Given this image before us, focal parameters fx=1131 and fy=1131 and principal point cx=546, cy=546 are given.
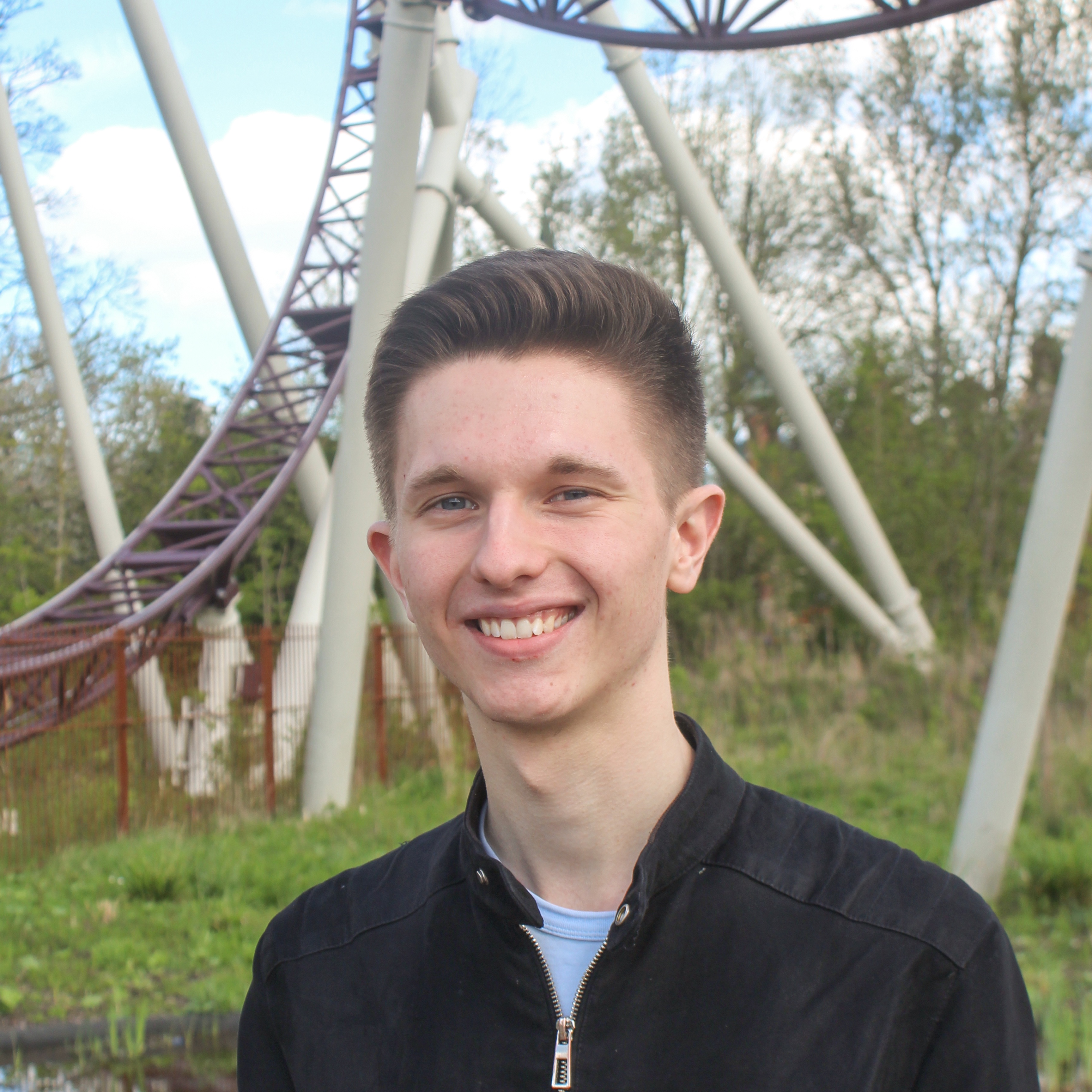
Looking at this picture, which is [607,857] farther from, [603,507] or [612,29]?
[612,29]

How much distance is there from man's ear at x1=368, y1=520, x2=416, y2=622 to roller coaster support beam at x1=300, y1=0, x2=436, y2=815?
5.80m

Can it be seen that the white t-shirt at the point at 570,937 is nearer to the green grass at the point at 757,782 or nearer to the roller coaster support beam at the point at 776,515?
the green grass at the point at 757,782

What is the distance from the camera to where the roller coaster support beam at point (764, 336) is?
34.5ft

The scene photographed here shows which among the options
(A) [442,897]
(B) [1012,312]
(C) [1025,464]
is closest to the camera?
(A) [442,897]

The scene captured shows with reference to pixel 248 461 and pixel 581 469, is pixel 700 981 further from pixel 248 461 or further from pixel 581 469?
pixel 248 461

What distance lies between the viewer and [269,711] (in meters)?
9.05

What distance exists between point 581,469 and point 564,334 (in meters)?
0.16

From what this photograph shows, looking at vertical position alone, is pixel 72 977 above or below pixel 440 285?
below

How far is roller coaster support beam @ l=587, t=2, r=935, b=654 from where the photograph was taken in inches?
414

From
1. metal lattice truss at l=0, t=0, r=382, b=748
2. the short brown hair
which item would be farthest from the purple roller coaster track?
the short brown hair

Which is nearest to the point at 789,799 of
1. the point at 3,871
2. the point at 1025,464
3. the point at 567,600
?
the point at 567,600

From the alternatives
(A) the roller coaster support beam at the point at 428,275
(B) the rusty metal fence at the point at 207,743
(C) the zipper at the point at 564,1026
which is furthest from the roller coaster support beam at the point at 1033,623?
(A) the roller coaster support beam at the point at 428,275

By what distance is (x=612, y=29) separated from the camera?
7559mm

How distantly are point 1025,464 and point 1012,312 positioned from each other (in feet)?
10.6
